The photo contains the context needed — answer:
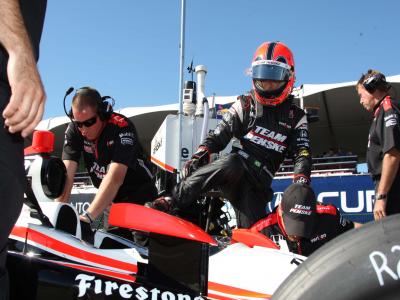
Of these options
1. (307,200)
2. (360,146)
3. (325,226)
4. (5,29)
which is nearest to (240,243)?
(307,200)

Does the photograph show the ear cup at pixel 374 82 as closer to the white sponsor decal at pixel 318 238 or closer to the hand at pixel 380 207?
the hand at pixel 380 207

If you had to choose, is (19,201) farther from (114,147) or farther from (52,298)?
(114,147)

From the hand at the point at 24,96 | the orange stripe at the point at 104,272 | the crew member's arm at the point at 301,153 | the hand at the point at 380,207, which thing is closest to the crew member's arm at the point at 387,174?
the hand at the point at 380,207

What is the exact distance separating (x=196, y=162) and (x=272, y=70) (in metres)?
0.66

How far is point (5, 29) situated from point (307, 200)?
52.2 inches

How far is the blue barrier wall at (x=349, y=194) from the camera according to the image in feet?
22.4

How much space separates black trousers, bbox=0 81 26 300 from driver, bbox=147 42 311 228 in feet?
3.63

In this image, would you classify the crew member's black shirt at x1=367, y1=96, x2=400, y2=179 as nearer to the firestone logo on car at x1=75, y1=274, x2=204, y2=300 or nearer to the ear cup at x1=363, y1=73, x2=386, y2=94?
the ear cup at x1=363, y1=73, x2=386, y2=94

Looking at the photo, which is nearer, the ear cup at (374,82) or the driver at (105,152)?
the driver at (105,152)

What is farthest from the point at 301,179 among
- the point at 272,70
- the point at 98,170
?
the point at 98,170

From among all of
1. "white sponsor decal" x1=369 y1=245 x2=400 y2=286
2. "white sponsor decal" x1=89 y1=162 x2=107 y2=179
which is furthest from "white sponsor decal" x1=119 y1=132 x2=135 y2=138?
"white sponsor decal" x1=369 y1=245 x2=400 y2=286

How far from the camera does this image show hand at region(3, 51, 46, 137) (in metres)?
0.93

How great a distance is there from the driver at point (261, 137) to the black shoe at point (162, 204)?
0.40 feet

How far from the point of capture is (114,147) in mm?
2740
